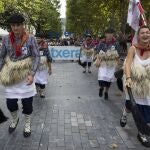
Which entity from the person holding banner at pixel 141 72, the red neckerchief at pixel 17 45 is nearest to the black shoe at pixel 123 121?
the person holding banner at pixel 141 72

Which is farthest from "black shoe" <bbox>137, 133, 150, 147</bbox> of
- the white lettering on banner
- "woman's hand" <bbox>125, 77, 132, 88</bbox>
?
the white lettering on banner

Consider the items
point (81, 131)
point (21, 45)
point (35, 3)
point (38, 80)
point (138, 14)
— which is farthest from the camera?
point (35, 3)

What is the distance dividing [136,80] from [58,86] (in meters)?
8.57

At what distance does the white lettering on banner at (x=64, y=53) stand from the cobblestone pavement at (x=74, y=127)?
58.8 ft

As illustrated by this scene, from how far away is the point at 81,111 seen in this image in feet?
33.8

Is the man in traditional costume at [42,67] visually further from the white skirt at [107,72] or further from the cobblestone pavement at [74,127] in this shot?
the white skirt at [107,72]

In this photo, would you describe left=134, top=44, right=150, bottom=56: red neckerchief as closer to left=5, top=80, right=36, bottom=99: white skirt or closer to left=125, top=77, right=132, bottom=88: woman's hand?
left=125, top=77, right=132, bottom=88: woman's hand

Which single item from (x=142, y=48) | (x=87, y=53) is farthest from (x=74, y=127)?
(x=87, y=53)

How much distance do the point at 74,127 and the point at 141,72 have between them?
2169 mm

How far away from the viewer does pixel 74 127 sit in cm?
854

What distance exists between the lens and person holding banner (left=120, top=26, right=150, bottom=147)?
22.8ft

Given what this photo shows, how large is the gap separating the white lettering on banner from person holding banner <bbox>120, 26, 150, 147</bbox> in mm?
23637

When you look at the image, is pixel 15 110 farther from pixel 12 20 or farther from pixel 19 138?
pixel 12 20

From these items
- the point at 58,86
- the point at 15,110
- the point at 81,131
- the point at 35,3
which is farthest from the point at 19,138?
the point at 35,3
